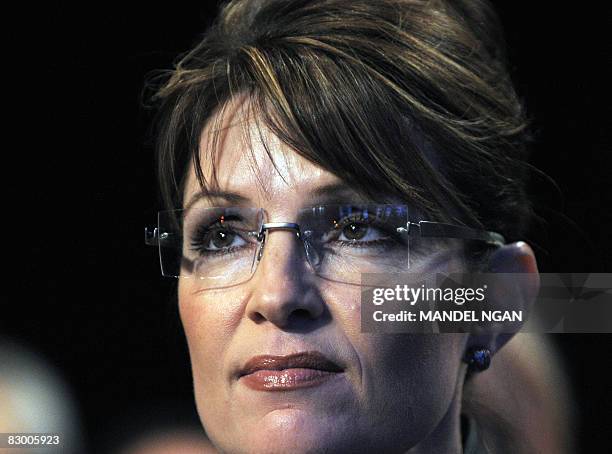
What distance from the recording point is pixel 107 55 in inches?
99.7

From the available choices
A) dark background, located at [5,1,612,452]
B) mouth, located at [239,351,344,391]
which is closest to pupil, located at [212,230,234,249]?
mouth, located at [239,351,344,391]

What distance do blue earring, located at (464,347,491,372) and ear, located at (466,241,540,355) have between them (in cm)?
1

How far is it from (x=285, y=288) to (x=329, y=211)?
0.69ft

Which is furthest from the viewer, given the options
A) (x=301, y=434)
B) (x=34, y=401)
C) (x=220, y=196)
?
(x=34, y=401)

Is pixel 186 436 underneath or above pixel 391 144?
underneath

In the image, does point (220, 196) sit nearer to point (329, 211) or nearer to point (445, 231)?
point (329, 211)

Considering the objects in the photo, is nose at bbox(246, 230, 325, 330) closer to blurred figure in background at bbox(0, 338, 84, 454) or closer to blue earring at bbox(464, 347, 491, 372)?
blue earring at bbox(464, 347, 491, 372)

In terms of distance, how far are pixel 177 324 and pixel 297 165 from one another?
3.19ft

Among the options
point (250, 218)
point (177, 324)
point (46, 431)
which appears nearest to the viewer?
point (250, 218)

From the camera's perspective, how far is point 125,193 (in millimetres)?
2629

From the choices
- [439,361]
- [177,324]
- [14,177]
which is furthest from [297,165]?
[14,177]

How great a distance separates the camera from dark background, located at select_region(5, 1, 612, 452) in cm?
246

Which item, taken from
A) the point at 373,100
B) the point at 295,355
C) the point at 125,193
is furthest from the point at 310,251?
the point at 125,193

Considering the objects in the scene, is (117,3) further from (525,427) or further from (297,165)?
(525,427)
